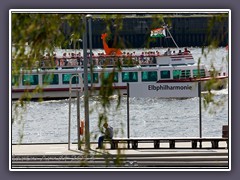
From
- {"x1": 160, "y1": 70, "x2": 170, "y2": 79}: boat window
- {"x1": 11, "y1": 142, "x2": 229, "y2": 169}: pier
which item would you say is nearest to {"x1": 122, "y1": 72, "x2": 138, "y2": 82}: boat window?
{"x1": 160, "y1": 70, "x2": 170, "y2": 79}: boat window

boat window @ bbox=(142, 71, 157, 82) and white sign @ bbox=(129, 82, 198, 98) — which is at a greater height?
boat window @ bbox=(142, 71, 157, 82)

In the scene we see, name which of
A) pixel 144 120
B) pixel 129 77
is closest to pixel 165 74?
pixel 144 120

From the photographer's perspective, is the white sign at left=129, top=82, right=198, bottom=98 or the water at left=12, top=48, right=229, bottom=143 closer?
the white sign at left=129, top=82, right=198, bottom=98

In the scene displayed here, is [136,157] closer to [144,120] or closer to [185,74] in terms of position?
[144,120]

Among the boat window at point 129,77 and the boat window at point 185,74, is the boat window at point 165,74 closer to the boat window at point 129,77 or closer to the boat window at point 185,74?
the boat window at point 185,74

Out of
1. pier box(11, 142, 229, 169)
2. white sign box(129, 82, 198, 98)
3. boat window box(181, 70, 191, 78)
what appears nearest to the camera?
pier box(11, 142, 229, 169)

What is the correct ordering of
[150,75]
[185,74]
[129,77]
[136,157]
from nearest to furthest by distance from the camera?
1. [136,157]
2. [129,77]
3. [185,74]
4. [150,75]

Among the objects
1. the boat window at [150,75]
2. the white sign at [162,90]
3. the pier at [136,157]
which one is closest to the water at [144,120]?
the boat window at [150,75]

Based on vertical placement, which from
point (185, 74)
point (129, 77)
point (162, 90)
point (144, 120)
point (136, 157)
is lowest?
point (136, 157)

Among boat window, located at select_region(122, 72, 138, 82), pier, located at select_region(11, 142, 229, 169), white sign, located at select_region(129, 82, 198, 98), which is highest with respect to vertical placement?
boat window, located at select_region(122, 72, 138, 82)

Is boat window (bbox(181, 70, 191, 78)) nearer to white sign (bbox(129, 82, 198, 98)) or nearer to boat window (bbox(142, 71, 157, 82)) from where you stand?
boat window (bbox(142, 71, 157, 82))

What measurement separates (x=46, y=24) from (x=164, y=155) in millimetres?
7064

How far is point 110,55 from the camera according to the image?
9773 mm

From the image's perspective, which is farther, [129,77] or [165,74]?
[165,74]
